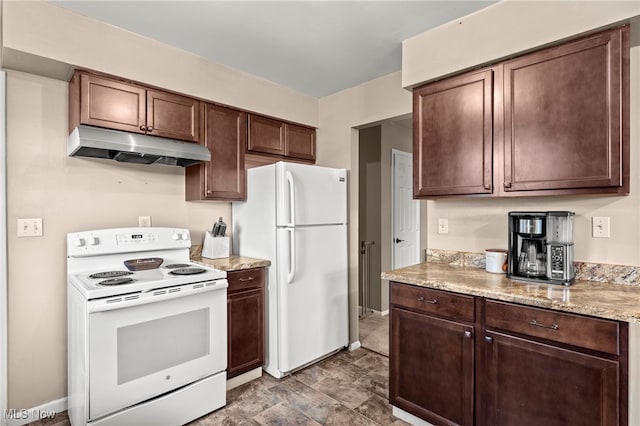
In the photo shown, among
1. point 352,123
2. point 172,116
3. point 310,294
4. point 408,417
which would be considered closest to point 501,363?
point 408,417

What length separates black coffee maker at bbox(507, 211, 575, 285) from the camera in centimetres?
178

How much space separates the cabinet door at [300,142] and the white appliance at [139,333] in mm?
1473

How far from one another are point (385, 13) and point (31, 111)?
2303mm

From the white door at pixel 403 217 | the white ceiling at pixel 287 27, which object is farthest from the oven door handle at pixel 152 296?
the white door at pixel 403 217

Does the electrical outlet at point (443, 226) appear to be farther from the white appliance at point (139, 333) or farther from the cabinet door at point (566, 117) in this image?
the white appliance at point (139, 333)

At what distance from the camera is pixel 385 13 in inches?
80.0

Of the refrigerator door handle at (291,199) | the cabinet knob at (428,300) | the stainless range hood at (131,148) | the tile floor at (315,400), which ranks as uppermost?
the stainless range hood at (131,148)

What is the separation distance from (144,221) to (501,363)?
2.52 m

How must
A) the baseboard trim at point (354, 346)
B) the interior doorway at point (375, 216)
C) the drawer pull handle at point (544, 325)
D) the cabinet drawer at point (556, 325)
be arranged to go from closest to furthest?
the cabinet drawer at point (556, 325) → the drawer pull handle at point (544, 325) → the baseboard trim at point (354, 346) → the interior doorway at point (375, 216)

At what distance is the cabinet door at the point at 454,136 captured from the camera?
200cm

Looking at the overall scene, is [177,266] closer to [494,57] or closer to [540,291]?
[540,291]

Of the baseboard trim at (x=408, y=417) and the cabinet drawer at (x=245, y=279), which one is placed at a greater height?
the cabinet drawer at (x=245, y=279)

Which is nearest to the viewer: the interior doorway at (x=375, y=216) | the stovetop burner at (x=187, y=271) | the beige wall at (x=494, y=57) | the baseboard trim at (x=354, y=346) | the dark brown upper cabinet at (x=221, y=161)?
the beige wall at (x=494, y=57)

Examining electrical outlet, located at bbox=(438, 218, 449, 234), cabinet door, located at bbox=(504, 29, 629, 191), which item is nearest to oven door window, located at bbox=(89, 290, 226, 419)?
electrical outlet, located at bbox=(438, 218, 449, 234)
